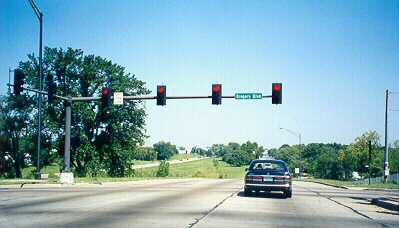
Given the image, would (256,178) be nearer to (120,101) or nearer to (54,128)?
(120,101)

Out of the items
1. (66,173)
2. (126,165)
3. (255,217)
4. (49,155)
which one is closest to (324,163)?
(126,165)

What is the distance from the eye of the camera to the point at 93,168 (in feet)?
170

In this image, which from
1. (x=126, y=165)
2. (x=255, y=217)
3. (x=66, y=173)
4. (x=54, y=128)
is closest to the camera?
(x=255, y=217)

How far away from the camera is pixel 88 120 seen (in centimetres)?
5106

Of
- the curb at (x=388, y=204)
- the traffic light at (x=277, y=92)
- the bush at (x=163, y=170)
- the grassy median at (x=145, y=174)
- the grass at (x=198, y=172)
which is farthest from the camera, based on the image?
the grass at (x=198, y=172)

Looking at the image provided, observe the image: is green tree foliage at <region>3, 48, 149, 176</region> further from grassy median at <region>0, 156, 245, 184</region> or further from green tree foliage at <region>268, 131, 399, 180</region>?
green tree foliage at <region>268, 131, 399, 180</region>

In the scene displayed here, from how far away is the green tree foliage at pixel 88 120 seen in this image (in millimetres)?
52094

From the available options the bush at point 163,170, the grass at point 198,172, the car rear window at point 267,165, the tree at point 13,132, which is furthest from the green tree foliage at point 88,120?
the car rear window at point 267,165

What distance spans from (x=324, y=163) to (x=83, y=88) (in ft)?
224

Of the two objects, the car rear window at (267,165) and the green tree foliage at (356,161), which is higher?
the car rear window at (267,165)

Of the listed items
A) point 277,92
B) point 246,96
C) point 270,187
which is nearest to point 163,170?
point 246,96

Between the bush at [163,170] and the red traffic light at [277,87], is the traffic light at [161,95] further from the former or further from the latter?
Result: the bush at [163,170]

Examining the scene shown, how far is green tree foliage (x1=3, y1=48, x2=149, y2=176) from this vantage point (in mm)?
52094

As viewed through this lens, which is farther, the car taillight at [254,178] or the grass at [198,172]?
the grass at [198,172]
